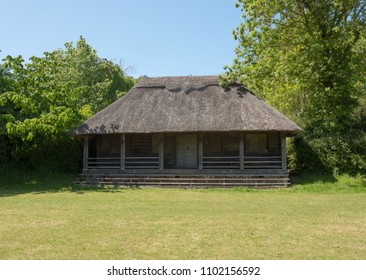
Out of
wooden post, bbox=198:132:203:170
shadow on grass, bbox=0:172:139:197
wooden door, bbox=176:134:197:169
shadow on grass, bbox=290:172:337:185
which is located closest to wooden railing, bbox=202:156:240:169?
wooden door, bbox=176:134:197:169

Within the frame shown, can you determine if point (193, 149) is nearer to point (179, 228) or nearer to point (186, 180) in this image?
point (186, 180)

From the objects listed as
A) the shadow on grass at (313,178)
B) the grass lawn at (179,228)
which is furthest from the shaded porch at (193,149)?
the grass lawn at (179,228)

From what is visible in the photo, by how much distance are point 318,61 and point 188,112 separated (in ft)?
27.0

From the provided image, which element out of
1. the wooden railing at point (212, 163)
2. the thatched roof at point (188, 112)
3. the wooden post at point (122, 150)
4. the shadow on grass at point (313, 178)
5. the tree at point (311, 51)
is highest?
the tree at point (311, 51)

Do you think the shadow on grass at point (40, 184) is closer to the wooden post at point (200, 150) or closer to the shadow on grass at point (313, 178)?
the wooden post at point (200, 150)

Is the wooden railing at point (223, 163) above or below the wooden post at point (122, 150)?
below

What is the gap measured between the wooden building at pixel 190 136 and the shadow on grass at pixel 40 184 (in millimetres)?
1443

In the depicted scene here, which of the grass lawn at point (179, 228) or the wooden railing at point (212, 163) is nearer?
the grass lawn at point (179, 228)

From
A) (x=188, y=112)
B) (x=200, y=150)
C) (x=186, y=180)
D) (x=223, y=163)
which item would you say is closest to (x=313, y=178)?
(x=223, y=163)

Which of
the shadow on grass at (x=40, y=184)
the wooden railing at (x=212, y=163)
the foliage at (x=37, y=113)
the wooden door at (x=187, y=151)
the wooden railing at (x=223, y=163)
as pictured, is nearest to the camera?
the shadow on grass at (x=40, y=184)

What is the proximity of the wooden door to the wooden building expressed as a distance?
0.06m

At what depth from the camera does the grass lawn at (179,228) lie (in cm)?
663

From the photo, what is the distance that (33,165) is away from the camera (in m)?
23.7

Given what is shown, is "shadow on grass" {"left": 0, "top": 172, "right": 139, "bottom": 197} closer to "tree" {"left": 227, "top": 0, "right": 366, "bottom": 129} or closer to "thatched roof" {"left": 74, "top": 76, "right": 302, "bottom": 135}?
"thatched roof" {"left": 74, "top": 76, "right": 302, "bottom": 135}
